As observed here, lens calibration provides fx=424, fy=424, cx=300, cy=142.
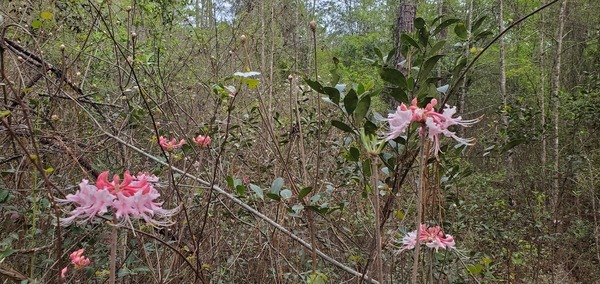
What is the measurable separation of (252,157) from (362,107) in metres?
2.08

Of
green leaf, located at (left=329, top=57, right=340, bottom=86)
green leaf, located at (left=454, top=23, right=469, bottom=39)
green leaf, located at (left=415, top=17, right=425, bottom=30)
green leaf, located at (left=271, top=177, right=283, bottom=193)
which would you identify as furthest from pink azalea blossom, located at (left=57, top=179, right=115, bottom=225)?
green leaf, located at (left=454, top=23, right=469, bottom=39)

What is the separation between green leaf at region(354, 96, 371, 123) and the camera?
108 centimetres

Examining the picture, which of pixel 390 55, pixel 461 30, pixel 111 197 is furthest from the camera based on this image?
pixel 390 55

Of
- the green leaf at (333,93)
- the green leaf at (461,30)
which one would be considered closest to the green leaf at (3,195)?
the green leaf at (333,93)

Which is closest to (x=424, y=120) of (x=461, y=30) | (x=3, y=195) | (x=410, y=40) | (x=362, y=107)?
(x=362, y=107)

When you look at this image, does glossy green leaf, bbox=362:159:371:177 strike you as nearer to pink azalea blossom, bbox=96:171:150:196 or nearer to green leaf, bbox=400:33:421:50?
green leaf, bbox=400:33:421:50

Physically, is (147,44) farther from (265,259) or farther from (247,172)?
(265,259)

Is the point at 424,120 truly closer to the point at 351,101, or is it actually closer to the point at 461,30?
the point at 351,101

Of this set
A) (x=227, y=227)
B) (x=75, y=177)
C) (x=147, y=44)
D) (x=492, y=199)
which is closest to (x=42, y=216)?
(x=75, y=177)

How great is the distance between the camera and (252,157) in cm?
309

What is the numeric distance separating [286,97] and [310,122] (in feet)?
4.20

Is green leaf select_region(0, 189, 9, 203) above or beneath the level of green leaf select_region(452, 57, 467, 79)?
beneath

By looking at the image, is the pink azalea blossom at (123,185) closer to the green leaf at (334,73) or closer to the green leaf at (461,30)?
the green leaf at (334,73)

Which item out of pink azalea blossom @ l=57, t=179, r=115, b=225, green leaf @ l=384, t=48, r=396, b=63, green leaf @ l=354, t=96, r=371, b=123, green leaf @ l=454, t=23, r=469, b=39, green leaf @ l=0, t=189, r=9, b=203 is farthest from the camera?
green leaf @ l=0, t=189, r=9, b=203
